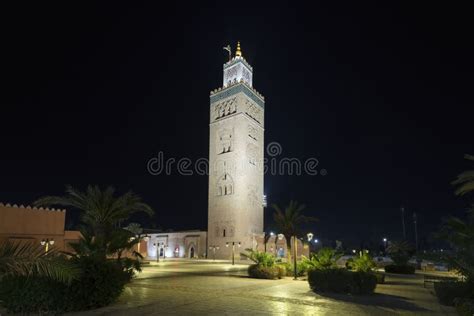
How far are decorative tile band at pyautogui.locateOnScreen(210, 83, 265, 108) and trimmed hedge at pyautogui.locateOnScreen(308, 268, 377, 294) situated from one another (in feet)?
146

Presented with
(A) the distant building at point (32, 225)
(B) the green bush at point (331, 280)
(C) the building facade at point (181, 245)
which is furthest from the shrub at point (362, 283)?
(C) the building facade at point (181, 245)

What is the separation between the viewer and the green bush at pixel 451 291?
11430 millimetres

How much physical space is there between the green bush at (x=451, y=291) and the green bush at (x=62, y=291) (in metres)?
10.0

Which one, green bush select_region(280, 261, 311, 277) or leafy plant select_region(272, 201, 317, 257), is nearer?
green bush select_region(280, 261, 311, 277)

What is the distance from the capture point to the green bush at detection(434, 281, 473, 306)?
37.5 ft

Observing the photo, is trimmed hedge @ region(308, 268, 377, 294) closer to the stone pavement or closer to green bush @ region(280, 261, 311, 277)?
the stone pavement

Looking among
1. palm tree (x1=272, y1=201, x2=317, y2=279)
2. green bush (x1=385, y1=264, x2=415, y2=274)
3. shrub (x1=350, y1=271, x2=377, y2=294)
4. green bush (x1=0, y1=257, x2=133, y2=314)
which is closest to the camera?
green bush (x1=0, y1=257, x2=133, y2=314)

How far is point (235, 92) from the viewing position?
189 ft

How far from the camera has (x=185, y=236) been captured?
59.9 m

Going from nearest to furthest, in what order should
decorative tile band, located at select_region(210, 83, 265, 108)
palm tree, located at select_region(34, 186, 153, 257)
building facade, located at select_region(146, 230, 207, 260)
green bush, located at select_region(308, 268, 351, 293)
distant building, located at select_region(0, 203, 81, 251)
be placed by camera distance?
green bush, located at select_region(308, 268, 351, 293), palm tree, located at select_region(34, 186, 153, 257), distant building, located at select_region(0, 203, 81, 251), decorative tile band, located at select_region(210, 83, 265, 108), building facade, located at select_region(146, 230, 207, 260)

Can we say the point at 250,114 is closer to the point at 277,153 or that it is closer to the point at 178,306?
the point at 277,153

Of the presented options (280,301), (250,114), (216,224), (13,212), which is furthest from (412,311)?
(250,114)

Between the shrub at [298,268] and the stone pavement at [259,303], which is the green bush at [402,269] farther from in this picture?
the stone pavement at [259,303]

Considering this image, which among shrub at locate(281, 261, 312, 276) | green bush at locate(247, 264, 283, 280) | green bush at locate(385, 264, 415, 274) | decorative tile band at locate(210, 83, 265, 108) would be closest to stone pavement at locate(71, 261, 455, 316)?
green bush at locate(247, 264, 283, 280)
